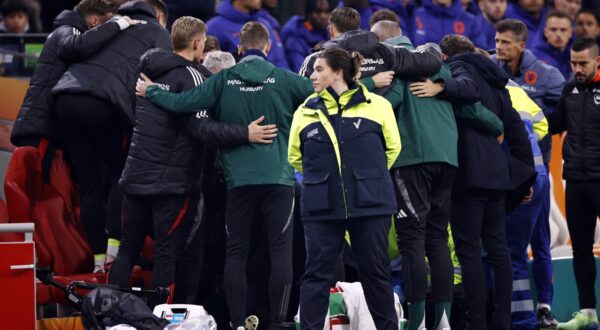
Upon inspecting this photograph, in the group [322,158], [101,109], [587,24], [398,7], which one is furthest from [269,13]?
[322,158]

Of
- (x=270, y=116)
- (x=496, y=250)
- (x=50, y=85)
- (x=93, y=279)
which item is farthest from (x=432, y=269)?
(x=50, y=85)

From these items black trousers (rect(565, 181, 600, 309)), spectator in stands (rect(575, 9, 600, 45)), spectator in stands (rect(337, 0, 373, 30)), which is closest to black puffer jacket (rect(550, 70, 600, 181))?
black trousers (rect(565, 181, 600, 309))

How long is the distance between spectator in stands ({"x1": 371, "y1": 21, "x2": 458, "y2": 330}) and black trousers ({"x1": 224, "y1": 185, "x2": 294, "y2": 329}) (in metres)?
0.76

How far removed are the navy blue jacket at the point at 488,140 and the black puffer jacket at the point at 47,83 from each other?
2.79 metres

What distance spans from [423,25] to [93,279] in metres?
5.59

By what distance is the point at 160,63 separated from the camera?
32.6ft

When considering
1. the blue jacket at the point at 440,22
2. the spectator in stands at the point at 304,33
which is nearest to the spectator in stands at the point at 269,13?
the spectator in stands at the point at 304,33

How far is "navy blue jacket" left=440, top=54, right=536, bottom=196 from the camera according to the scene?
9.88m

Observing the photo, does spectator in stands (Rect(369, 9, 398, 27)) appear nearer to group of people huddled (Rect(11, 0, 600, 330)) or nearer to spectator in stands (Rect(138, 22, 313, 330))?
group of people huddled (Rect(11, 0, 600, 330))

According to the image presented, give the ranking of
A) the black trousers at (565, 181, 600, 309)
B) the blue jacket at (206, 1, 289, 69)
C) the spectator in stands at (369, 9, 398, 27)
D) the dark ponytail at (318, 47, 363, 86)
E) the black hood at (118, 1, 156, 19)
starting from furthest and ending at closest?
the blue jacket at (206, 1, 289, 69) → the black trousers at (565, 181, 600, 309) → the spectator in stands at (369, 9, 398, 27) → the black hood at (118, 1, 156, 19) → the dark ponytail at (318, 47, 363, 86)

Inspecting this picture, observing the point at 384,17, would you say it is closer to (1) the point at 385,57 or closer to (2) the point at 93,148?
(1) the point at 385,57

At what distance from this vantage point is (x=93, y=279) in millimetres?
10172

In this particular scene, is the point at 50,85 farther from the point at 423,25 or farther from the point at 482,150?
the point at 423,25

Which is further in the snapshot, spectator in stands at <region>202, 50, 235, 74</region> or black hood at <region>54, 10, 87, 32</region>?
black hood at <region>54, 10, 87, 32</region>
